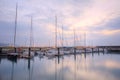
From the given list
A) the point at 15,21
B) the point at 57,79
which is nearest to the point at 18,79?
the point at 57,79

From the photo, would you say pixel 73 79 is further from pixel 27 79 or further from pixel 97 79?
pixel 27 79

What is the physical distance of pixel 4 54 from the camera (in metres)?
51.7

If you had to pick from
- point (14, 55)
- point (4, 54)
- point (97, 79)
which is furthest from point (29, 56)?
point (97, 79)

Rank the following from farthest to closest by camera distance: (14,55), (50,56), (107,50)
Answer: (107,50), (50,56), (14,55)

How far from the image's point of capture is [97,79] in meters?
20.8

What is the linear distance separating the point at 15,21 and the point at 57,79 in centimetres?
2843

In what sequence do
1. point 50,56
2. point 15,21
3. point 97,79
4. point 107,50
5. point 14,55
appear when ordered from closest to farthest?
point 97,79, point 15,21, point 14,55, point 50,56, point 107,50

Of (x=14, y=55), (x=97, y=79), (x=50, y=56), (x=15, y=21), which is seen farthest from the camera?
(x=50, y=56)

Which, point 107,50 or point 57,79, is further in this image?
point 107,50

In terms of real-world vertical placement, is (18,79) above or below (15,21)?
below

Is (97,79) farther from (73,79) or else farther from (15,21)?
(15,21)

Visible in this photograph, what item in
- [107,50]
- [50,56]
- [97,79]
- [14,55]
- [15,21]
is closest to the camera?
[97,79]

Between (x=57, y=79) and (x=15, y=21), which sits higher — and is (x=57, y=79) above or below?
below

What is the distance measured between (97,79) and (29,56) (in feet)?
104
